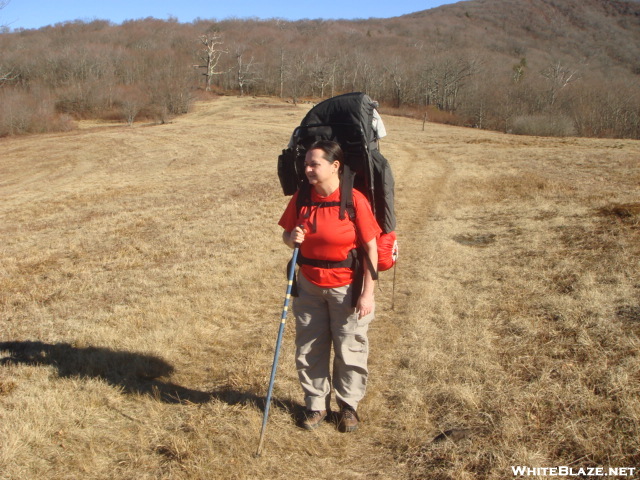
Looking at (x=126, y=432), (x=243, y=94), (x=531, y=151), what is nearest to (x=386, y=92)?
(x=243, y=94)

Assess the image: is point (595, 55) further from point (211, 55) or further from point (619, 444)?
point (619, 444)

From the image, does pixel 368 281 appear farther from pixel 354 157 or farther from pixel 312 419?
pixel 312 419

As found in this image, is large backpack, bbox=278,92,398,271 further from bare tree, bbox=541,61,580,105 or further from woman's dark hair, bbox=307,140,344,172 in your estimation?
bare tree, bbox=541,61,580,105

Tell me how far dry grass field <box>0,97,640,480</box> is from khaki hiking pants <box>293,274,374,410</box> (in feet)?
1.09

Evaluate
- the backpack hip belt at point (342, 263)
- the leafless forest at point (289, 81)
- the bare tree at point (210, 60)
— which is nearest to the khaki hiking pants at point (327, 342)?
the backpack hip belt at point (342, 263)

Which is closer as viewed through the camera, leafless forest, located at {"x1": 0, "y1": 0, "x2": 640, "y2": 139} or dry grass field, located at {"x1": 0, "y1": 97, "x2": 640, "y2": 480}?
dry grass field, located at {"x1": 0, "y1": 97, "x2": 640, "y2": 480}

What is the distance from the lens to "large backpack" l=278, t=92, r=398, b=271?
349 centimetres

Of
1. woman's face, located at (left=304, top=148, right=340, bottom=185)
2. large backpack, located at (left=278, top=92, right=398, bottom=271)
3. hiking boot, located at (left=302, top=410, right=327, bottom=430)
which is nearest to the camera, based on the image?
woman's face, located at (left=304, top=148, right=340, bottom=185)

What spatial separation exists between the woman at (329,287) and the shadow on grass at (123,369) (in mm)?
467

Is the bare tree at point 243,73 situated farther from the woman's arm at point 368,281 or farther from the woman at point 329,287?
the woman's arm at point 368,281

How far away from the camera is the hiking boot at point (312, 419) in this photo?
12.2ft

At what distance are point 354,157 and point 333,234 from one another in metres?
0.65

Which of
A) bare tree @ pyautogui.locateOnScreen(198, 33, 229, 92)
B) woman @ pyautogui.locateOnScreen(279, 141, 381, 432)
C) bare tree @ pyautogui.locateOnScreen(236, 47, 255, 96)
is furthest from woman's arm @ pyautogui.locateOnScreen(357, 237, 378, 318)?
bare tree @ pyautogui.locateOnScreen(236, 47, 255, 96)

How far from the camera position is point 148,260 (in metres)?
9.00
